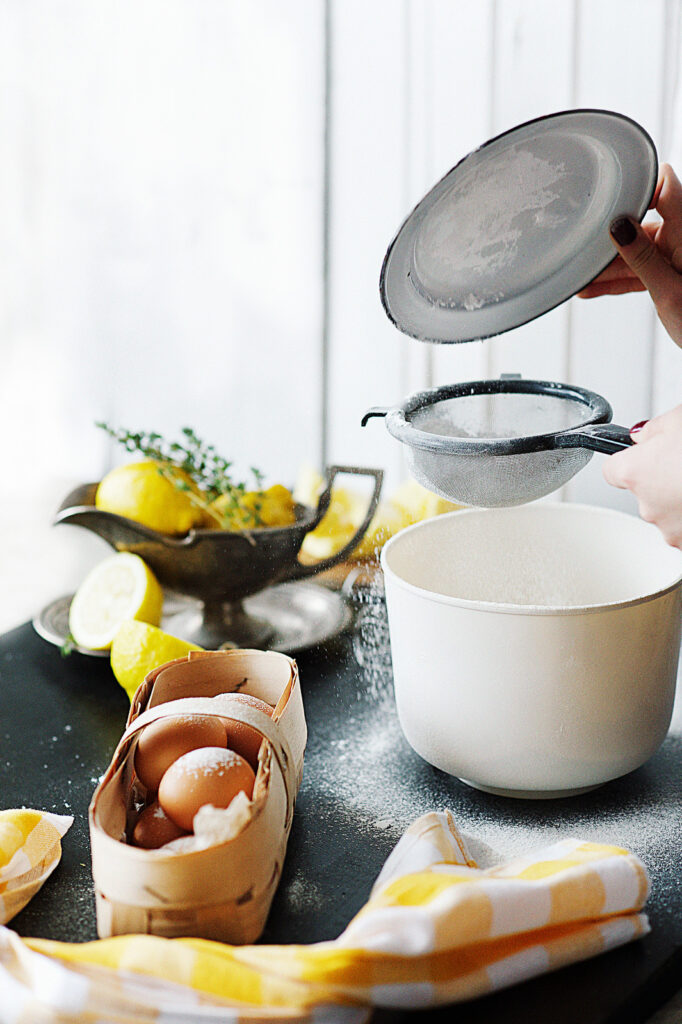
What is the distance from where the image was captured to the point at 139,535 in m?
0.90

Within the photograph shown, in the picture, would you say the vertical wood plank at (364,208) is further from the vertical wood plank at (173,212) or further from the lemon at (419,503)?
the lemon at (419,503)

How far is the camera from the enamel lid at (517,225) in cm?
59

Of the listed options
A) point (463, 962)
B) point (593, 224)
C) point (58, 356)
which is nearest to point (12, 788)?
point (463, 962)

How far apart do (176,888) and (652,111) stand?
79cm

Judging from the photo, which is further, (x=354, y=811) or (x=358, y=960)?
(x=354, y=811)

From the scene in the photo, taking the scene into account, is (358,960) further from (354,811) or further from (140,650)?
(140,650)

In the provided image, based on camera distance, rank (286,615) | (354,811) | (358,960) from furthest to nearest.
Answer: (286,615)
(354,811)
(358,960)

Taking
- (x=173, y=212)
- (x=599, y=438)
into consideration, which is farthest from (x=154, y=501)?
(x=173, y=212)

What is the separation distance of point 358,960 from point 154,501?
1.80 ft

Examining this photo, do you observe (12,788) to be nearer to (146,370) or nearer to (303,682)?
(303,682)

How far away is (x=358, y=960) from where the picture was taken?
48 centimetres

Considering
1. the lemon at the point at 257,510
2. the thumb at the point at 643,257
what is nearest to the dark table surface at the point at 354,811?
the lemon at the point at 257,510

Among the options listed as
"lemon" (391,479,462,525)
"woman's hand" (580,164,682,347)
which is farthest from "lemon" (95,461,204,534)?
"woman's hand" (580,164,682,347)

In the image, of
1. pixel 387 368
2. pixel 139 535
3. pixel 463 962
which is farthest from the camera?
pixel 387 368
